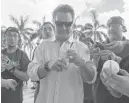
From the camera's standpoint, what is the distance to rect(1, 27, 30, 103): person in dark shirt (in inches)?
115

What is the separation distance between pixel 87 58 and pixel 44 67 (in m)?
0.42

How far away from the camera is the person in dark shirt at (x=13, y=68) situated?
2.92 meters

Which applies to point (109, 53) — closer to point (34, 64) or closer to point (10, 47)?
point (34, 64)

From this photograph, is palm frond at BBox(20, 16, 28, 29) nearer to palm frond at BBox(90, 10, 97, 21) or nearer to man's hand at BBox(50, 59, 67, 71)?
palm frond at BBox(90, 10, 97, 21)

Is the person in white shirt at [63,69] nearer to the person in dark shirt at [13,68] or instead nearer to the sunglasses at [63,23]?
the sunglasses at [63,23]

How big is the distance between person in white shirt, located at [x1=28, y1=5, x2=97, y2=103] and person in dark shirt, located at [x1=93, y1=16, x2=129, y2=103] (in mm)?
256

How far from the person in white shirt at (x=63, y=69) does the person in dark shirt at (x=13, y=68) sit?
983 millimetres

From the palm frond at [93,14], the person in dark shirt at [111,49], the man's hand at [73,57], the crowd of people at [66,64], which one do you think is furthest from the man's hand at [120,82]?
the palm frond at [93,14]

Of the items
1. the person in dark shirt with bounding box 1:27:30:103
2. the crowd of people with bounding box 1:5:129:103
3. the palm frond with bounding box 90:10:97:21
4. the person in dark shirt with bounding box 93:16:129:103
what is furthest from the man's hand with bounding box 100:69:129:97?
the palm frond with bounding box 90:10:97:21

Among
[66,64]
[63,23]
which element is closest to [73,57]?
[66,64]

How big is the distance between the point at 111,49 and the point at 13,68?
138 cm

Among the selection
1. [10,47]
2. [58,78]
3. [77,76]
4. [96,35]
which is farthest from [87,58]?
[96,35]

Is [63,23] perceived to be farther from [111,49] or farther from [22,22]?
[22,22]

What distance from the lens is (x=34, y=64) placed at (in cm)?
195
